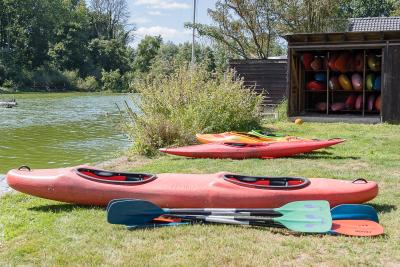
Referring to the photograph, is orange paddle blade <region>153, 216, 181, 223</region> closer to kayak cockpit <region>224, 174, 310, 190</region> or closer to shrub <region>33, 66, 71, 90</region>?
kayak cockpit <region>224, 174, 310, 190</region>

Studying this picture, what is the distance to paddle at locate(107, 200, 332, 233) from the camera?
13.9ft

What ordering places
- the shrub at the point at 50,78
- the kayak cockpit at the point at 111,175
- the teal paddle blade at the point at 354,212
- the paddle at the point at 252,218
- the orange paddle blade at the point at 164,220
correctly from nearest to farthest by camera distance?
the paddle at the point at 252,218, the teal paddle blade at the point at 354,212, the orange paddle blade at the point at 164,220, the kayak cockpit at the point at 111,175, the shrub at the point at 50,78

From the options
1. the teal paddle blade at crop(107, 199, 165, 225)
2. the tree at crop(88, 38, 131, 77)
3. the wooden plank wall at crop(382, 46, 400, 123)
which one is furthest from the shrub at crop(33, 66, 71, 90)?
the teal paddle blade at crop(107, 199, 165, 225)

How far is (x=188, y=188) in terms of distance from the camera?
194 inches

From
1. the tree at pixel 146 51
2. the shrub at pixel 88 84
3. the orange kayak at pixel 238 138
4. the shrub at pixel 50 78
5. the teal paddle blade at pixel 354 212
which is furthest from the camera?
the tree at pixel 146 51

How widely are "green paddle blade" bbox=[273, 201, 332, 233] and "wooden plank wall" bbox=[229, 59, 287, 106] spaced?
46.3 ft

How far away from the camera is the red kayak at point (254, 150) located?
8.30m

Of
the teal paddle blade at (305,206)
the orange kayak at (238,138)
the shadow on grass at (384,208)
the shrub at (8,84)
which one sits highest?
the shrub at (8,84)

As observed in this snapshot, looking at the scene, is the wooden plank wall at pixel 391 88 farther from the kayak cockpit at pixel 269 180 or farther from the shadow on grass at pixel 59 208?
the shadow on grass at pixel 59 208

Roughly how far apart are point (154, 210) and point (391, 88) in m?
10.7

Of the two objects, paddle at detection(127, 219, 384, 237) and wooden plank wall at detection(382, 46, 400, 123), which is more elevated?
wooden plank wall at detection(382, 46, 400, 123)

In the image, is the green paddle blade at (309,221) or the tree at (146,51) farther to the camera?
the tree at (146,51)

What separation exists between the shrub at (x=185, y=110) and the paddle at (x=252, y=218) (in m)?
4.90

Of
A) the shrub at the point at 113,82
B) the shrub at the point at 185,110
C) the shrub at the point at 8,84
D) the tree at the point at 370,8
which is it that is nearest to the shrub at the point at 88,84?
the shrub at the point at 113,82
